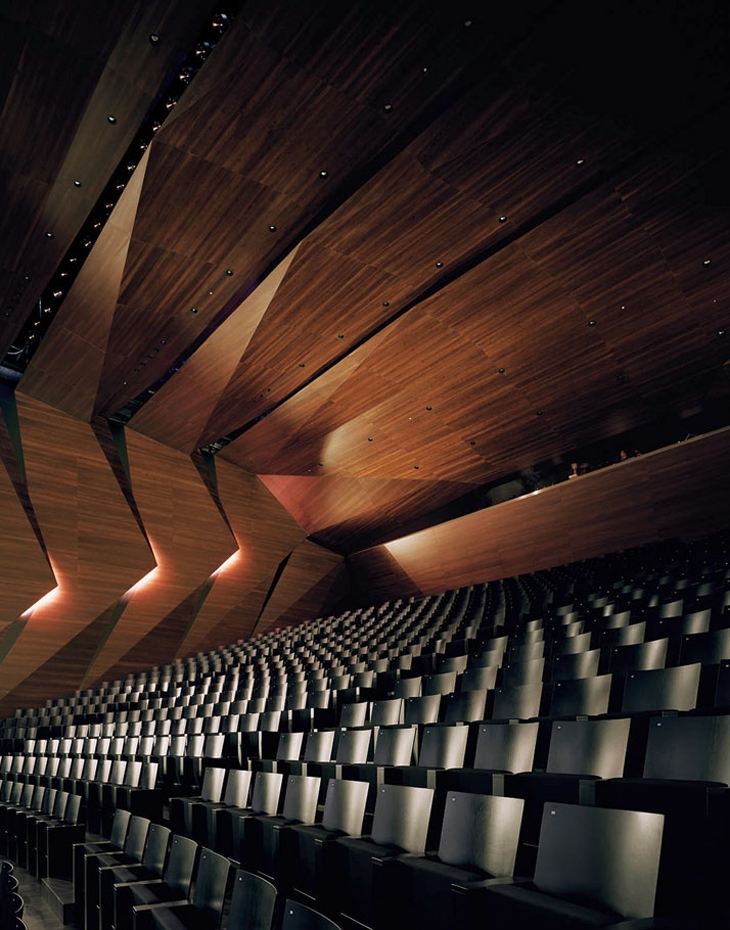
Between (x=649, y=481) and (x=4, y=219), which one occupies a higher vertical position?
(x=4, y=219)

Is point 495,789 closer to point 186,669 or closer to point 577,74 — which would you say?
point 577,74

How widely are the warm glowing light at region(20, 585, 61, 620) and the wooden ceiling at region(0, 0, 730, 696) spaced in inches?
4.4

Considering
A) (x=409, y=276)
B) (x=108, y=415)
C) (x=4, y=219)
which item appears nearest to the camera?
(x=4, y=219)

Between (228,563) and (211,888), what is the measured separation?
3.08 meters

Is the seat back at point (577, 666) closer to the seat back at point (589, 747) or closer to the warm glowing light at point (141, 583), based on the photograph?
the seat back at point (589, 747)

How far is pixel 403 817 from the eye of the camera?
29.7 inches

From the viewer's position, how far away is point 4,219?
1995mm

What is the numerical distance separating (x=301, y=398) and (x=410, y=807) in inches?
91.9

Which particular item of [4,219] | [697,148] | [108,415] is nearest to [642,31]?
[697,148]

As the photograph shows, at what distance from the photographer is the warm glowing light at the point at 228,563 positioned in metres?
3.72

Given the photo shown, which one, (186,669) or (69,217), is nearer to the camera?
(69,217)

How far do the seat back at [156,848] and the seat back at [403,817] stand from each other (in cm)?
32

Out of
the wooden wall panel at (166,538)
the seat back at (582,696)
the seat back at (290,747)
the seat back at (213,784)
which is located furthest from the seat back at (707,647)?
A: the wooden wall panel at (166,538)

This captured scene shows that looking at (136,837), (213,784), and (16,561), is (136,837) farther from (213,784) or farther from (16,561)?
(16,561)
